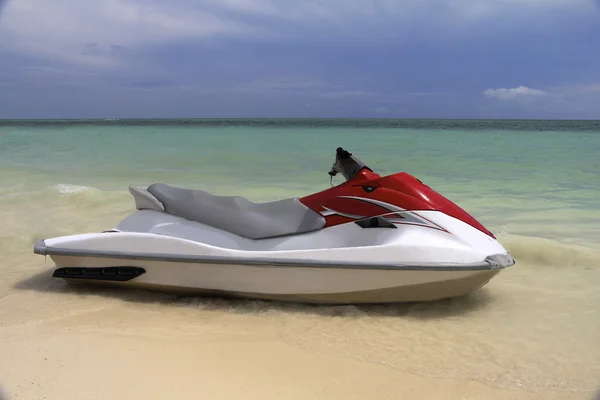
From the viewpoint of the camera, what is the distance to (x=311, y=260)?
3.15 metres

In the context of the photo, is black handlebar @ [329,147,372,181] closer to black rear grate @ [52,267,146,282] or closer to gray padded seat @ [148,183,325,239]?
gray padded seat @ [148,183,325,239]

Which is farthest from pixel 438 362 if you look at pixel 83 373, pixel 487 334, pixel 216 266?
pixel 83 373

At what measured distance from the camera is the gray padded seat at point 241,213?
349 cm

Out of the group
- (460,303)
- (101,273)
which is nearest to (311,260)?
(460,303)

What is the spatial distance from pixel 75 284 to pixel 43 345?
1081 millimetres

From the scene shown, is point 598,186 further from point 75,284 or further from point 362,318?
point 75,284

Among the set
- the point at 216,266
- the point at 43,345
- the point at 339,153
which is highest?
the point at 339,153

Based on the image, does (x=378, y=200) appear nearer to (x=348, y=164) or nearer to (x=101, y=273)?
(x=348, y=164)

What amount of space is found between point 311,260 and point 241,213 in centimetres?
71

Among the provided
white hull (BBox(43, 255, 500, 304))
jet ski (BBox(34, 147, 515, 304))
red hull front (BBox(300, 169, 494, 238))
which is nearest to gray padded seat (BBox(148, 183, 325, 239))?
jet ski (BBox(34, 147, 515, 304))

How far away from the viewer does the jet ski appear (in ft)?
10.1

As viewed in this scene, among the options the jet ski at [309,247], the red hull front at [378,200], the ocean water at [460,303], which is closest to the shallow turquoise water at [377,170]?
the ocean water at [460,303]

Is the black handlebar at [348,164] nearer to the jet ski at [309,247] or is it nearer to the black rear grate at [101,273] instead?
the jet ski at [309,247]

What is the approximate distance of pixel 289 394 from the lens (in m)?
2.29
